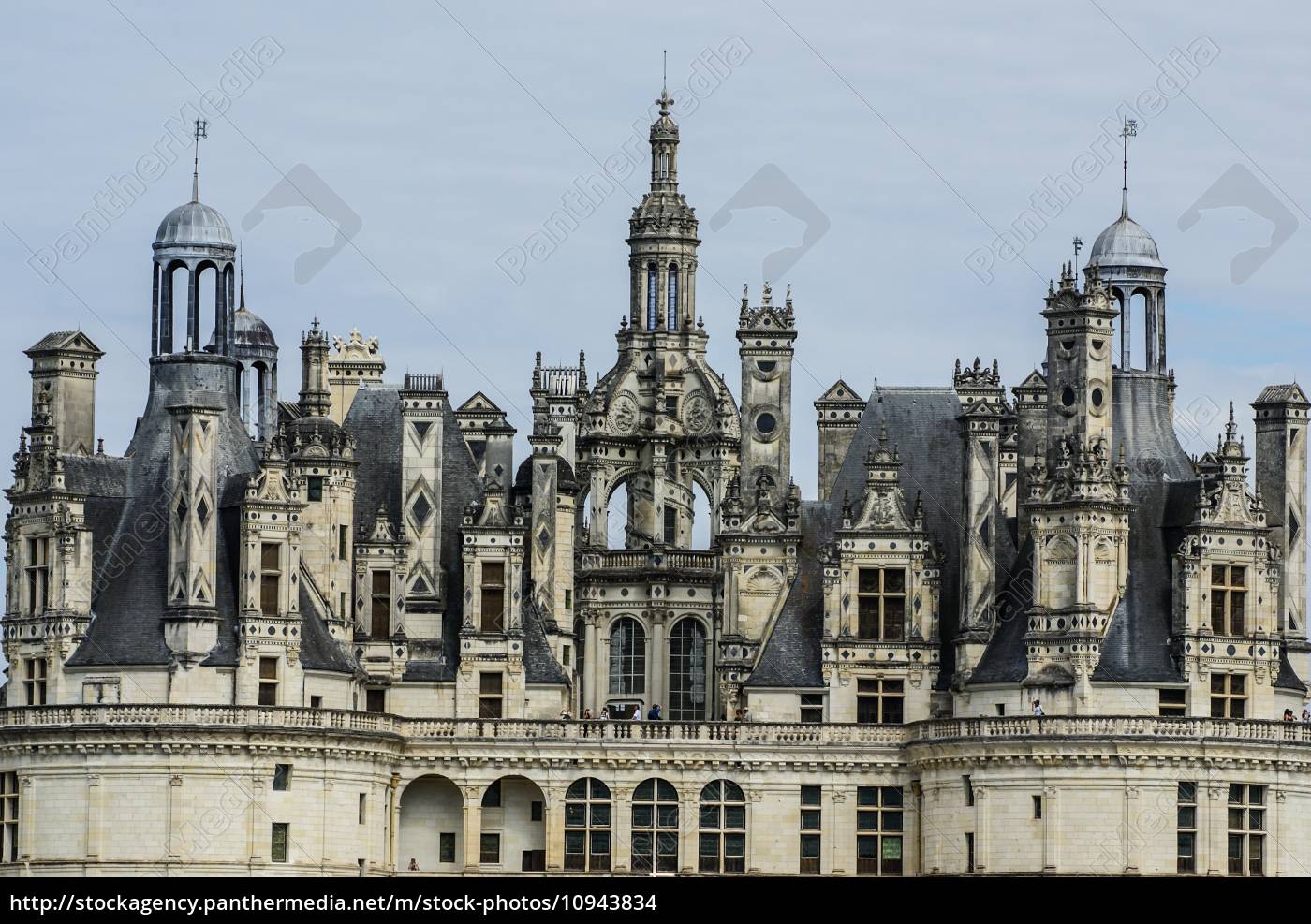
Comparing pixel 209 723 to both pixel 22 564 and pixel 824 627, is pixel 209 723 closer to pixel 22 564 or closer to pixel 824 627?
pixel 22 564

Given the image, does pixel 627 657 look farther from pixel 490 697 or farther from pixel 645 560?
pixel 490 697

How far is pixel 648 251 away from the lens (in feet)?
389

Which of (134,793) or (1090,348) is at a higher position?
(1090,348)

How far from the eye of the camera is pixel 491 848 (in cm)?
10412

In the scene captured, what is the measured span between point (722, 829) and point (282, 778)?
10636 mm

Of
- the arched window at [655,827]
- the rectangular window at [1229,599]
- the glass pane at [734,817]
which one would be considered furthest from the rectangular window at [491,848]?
the rectangular window at [1229,599]

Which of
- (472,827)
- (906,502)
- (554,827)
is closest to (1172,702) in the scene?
(906,502)

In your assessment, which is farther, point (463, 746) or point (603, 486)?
point (603, 486)

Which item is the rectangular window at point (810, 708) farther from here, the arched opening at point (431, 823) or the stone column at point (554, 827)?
the arched opening at point (431, 823)

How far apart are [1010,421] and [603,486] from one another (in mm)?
15332

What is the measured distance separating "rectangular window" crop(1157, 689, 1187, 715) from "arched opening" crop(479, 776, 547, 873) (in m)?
14.7
